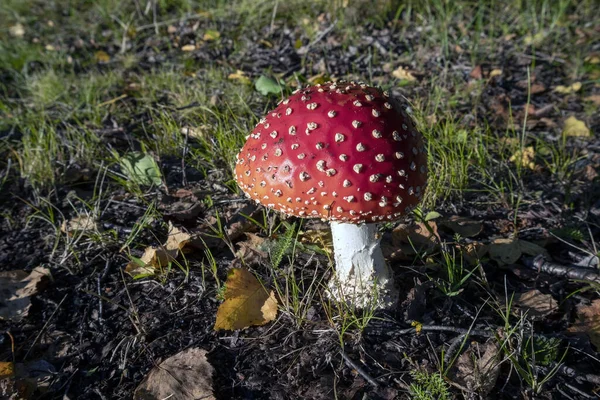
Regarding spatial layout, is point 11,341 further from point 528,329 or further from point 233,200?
point 528,329

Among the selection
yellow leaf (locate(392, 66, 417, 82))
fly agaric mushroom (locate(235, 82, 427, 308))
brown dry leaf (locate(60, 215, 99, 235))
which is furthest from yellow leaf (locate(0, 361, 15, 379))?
yellow leaf (locate(392, 66, 417, 82))

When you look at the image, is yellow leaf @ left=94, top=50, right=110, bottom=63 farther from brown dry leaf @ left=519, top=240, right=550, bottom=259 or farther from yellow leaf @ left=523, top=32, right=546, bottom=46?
brown dry leaf @ left=519, top=240, right=550, bottom=259

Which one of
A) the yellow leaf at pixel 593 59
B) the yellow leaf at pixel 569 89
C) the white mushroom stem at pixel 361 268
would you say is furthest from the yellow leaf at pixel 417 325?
the yellow leaf at pixel 593 59

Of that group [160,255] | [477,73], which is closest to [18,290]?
[160,255]

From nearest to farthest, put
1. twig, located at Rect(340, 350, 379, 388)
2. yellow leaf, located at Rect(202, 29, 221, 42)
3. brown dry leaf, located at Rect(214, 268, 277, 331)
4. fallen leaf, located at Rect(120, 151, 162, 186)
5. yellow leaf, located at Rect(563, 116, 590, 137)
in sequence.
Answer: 1. twig, located at Rect(340, 350, 379, 388)
2. brown dry leaf, located at Rect(214, 268, 277, 331)
3. fallen leaf, located at Rect(120, 151, 162, 186)
4. yellow leaf, located at Rect(563, 116, 590, 137)
5. yellow leaf, located at Rect(202, 29, 221, 42)

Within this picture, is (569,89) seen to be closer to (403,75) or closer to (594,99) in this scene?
(594,99)

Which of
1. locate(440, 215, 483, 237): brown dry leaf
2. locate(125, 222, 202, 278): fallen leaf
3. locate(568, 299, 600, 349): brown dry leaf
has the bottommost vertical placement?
locate(568, 299, 600, 349): brown dry leaf
